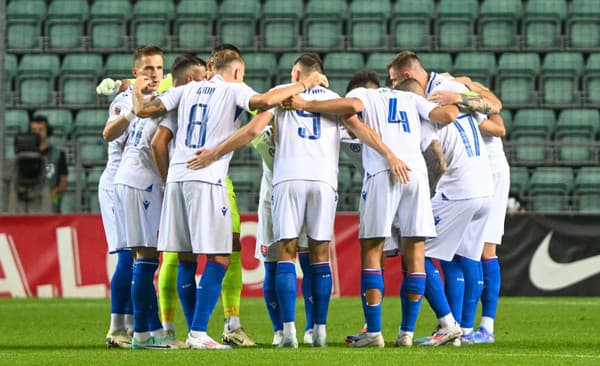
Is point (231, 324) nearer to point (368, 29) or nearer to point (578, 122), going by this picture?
point (578, 122)

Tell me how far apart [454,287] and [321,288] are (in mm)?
1207

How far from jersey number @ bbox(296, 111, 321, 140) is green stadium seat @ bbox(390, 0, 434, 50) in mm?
11527

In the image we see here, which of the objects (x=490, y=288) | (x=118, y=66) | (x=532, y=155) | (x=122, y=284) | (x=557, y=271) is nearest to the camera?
(x=122, y=284)

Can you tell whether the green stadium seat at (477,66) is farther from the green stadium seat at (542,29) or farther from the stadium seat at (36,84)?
the stadium seat at (36,84)

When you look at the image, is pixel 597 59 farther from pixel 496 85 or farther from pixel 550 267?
pixel 550 267

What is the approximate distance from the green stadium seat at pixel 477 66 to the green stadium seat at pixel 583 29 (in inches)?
57.2

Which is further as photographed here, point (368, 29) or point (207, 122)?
point (368, 29)

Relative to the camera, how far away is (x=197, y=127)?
7848mm

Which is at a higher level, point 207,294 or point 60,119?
point 60,119

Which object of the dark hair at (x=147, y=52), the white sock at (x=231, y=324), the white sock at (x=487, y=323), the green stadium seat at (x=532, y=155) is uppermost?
the dark hair at (x=147, y=52)

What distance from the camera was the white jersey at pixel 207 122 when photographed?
780 centimetres

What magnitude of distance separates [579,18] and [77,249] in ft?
30.6

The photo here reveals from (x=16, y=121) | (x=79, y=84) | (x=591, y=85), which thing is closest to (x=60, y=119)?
(x=16, y=121)

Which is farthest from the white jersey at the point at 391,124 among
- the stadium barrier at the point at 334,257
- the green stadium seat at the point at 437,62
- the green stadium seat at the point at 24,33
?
the green stadium seat at the point at 24,33
